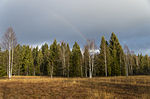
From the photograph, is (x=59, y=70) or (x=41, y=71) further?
(x=41, y=71)

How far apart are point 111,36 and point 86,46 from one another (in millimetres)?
16053

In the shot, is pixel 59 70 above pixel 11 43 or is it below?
below

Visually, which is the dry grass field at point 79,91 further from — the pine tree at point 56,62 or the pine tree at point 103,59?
the pine tree at point 56,62

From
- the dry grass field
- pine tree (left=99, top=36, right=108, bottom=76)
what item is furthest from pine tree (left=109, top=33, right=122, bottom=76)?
the dry grass field

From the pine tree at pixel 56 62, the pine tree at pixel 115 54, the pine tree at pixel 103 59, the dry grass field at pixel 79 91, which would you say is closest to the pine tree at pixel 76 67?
the pine tree at pixel 56 62

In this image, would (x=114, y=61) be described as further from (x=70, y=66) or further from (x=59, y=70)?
(x=59, y=70)

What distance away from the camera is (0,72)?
110 feet

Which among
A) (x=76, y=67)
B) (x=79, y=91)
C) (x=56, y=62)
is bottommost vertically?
(x=76, y=67)

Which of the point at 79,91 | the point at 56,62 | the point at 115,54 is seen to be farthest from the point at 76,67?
the point at 79,91

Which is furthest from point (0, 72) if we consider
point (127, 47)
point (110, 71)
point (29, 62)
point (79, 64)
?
point (127, 47)

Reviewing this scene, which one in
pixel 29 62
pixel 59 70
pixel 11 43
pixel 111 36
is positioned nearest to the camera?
pixel 11 43

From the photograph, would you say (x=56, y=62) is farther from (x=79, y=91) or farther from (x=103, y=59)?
(x=79, y=91)

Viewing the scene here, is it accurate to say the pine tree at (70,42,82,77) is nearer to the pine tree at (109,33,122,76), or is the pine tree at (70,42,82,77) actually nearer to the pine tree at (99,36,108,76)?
the pine tree at (99,36,108,76)

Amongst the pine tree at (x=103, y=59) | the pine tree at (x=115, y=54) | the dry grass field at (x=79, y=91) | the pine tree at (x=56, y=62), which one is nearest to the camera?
the dry grass field at (x=79, y=91)
